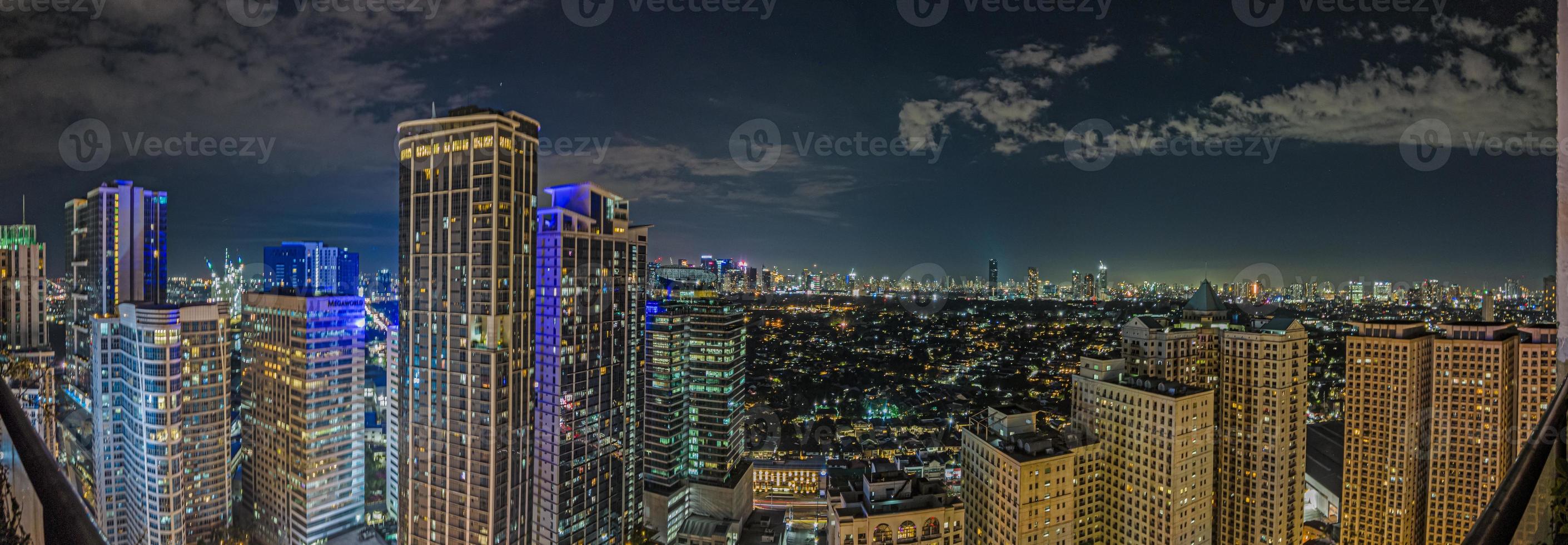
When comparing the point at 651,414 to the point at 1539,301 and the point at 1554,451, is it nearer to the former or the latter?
the point at 1554,451

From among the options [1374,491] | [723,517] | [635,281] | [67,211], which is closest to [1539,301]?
[1374,491]

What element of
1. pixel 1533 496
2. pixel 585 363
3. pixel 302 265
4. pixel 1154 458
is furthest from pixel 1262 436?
pixel 302 265

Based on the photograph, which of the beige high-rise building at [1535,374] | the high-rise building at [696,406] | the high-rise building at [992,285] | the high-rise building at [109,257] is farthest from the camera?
the high-rise building at [992,285]

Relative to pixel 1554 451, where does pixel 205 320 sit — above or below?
below

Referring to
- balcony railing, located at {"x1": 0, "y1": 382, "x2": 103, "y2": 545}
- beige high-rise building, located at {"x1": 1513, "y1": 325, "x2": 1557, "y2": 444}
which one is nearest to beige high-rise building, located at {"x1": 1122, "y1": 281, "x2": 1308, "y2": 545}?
beige high-rise building, located at {"x1": 1513, "y1": 325, "x2": 1557, "y2": 444}

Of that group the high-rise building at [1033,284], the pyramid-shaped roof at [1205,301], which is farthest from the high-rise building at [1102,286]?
the pyramid-shaped roof at [1205,301]

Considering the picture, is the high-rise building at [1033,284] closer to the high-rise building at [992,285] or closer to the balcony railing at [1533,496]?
the high-rise building at [992,285]
